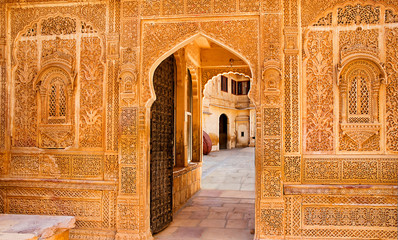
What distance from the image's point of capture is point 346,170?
14.3 ft

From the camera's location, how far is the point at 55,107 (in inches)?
196

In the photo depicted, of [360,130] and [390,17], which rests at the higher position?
[390,17]

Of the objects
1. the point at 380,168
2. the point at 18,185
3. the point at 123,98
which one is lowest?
the point at 18,185

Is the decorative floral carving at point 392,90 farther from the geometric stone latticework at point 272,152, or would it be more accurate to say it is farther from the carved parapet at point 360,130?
the geometric stone latticework at point 272,152

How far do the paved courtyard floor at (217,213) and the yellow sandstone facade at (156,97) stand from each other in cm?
81

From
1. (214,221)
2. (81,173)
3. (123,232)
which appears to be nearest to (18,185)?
(81,173)

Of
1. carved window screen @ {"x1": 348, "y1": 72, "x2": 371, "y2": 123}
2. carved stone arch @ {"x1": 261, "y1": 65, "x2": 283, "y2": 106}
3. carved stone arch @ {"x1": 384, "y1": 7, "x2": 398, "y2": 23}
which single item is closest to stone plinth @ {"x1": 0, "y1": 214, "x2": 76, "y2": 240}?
carved stone arch @ {"x1": 261, "y1": 65, "x2": 283, "y2": 106}

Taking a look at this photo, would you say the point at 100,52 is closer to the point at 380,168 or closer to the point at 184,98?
the point at 184,98

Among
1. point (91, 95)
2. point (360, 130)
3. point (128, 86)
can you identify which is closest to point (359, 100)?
point (360, 130)

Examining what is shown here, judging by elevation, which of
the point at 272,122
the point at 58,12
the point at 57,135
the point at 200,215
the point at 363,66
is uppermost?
the point at 58,12

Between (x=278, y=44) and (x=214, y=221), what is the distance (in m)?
3.17

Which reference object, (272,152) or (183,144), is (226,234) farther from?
(183,144)

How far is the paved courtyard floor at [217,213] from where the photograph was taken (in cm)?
513

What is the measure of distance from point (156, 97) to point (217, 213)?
8.73 feet
